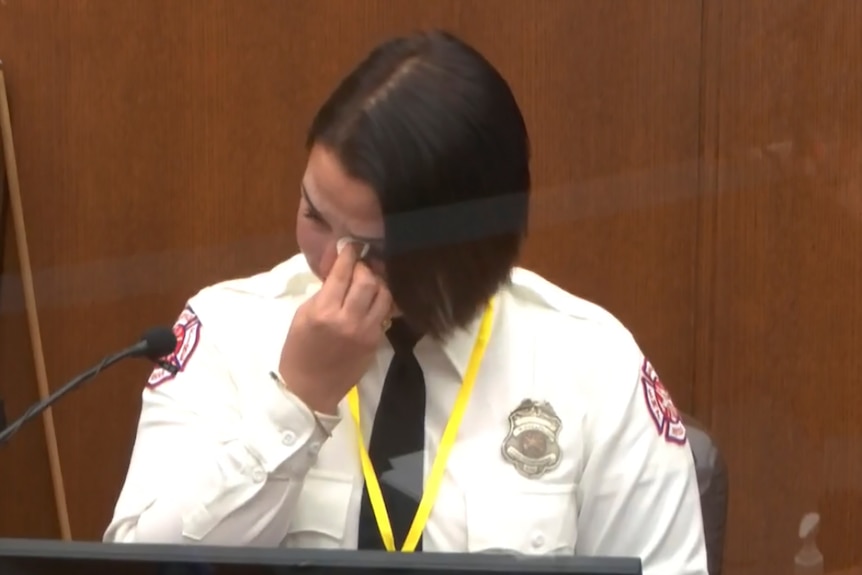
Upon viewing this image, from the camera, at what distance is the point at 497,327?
1280mm

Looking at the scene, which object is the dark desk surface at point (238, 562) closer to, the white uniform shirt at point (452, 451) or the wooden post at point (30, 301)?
the white uniform shirt at point (452, 451)

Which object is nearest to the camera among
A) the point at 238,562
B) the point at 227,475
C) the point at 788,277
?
the point at 238,562

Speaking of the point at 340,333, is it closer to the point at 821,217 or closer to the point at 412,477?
the point at 412,477

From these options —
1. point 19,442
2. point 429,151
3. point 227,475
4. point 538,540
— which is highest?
point 429,151

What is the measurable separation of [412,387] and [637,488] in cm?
26

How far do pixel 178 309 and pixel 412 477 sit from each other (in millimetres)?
911

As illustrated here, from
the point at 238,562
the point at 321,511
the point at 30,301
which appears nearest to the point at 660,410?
the point at 321,511

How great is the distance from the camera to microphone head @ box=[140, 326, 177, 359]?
91cm

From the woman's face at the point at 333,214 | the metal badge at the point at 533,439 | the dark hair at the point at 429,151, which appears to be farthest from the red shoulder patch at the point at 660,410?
the woman's face at the point at 333,214

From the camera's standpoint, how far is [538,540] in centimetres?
116

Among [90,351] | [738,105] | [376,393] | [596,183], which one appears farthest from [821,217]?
[90,351]

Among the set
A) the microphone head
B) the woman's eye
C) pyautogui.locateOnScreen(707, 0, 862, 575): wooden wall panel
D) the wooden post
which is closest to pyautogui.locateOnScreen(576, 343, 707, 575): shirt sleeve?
the woman's eye

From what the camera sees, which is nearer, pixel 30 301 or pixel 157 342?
pixel 157 342

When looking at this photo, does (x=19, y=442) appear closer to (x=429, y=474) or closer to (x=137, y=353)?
(x=429, y=474)
